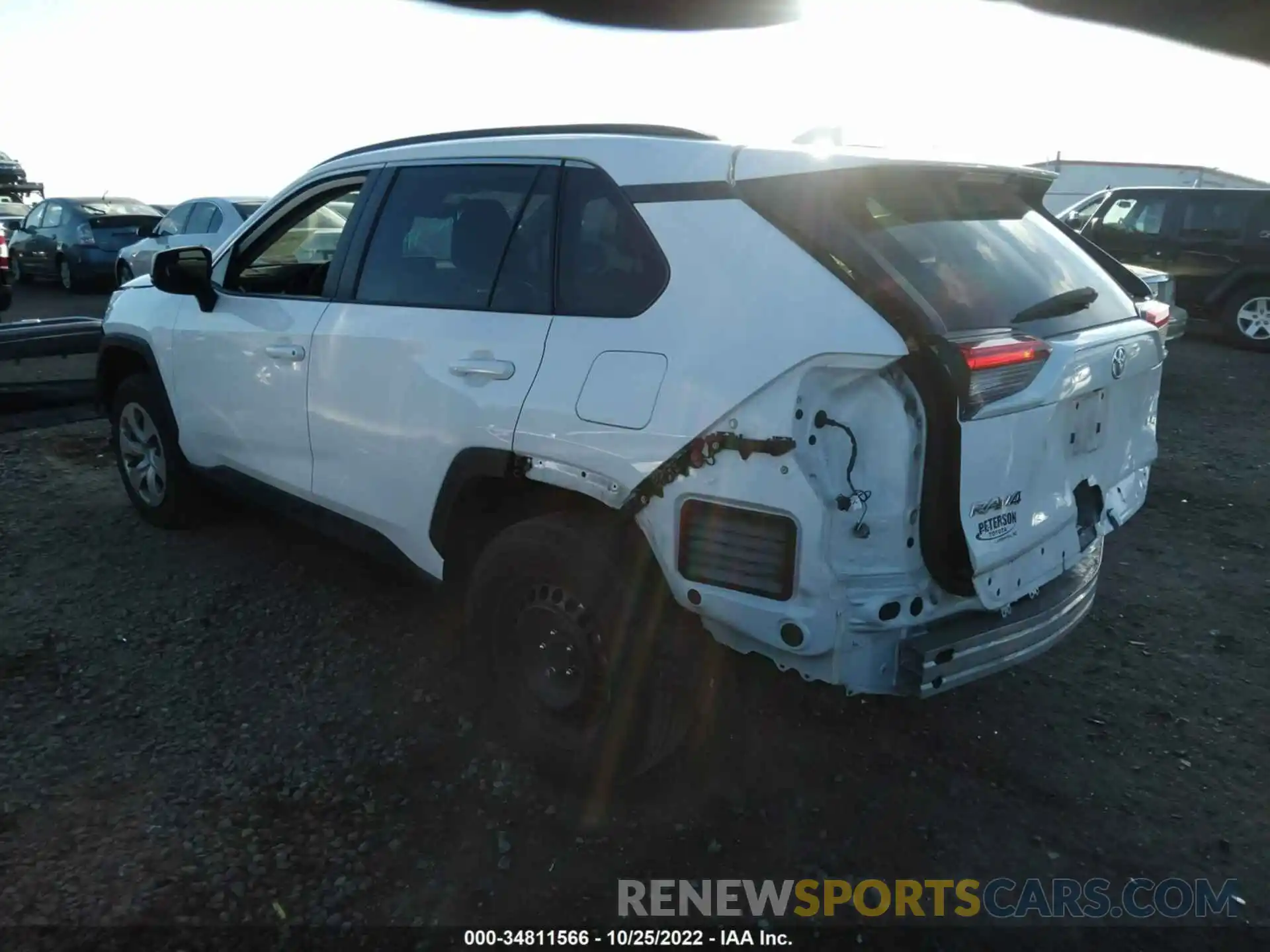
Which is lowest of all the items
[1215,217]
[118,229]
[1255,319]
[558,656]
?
[1255,319]

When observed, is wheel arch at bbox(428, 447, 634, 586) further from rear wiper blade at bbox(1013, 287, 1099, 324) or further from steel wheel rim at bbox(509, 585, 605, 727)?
rear wiper blade at bbox(1013, 287, 1099, 324)

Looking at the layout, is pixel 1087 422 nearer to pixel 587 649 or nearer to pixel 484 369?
pixel 587 649

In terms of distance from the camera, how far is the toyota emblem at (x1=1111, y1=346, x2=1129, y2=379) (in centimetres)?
295

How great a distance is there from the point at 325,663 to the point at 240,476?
1.03 m

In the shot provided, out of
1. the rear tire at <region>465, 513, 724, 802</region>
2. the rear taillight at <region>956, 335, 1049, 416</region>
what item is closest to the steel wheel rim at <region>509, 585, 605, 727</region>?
the rear tire at <region>465, 513, 724, 802</region>

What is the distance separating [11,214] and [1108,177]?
27.7 metres

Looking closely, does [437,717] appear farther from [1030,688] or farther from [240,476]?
[1030,688]

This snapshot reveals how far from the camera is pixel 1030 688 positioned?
148 inches

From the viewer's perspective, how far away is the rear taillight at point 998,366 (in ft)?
7.97

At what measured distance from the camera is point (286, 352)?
3922 mm

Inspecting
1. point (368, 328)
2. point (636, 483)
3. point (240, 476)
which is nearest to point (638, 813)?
point (636, 483)

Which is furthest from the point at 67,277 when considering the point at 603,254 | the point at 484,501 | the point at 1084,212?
the point at 603,254

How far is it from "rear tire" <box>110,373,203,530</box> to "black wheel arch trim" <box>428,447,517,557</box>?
6.97 ft

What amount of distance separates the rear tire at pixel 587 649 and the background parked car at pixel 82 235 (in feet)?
50.1
